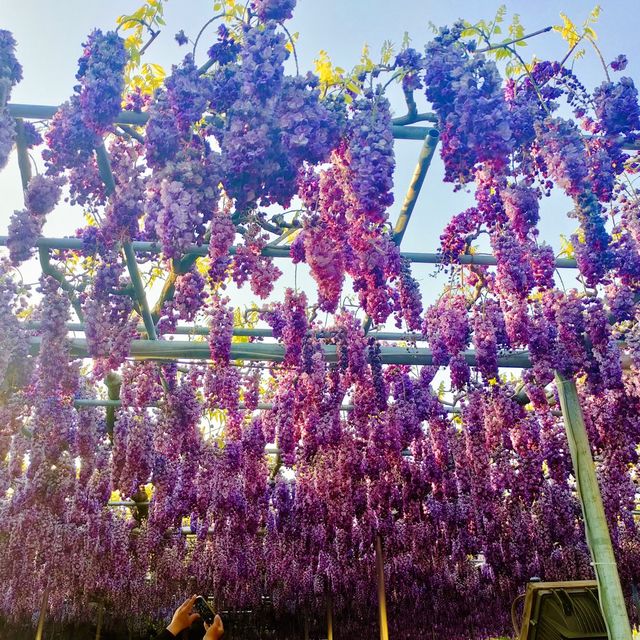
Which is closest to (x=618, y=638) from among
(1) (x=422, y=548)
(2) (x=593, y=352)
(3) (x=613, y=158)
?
(2) (x=593, y=352)

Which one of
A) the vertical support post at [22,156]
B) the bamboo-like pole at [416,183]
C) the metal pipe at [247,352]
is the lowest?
the metal pipe at [247,352]

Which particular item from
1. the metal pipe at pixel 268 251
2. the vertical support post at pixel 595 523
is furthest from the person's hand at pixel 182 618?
the vertical support post at pixel 595 523

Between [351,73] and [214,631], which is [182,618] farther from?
[351,73]

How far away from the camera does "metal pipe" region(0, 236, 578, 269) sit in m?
4.42

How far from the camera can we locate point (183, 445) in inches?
289

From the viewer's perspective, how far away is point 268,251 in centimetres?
450

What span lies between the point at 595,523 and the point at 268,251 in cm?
387

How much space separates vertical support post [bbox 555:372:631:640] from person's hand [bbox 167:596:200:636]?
335 cm

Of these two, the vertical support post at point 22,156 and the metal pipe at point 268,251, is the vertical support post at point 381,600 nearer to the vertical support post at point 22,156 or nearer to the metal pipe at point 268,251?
the metal pipe at point 268,251

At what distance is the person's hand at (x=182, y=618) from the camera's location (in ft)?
10.7

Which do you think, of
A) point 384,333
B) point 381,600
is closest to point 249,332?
point 384,333

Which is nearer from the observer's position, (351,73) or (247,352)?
(351,73)

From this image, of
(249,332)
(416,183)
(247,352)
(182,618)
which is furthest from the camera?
(249,332)

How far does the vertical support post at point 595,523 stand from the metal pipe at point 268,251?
1.52m
